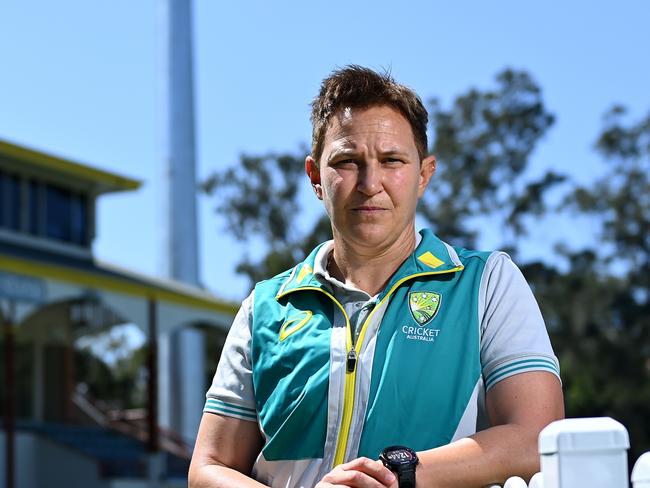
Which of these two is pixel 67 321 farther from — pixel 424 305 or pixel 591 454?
pixel 591 454

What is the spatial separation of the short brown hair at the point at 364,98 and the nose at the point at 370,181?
161 mm

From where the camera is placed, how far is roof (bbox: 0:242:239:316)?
17562mm

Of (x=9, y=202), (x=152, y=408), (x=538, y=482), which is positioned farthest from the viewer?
(x=9, y=202)

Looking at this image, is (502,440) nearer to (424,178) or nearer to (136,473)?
(424,178)

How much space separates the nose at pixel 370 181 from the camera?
111 inches

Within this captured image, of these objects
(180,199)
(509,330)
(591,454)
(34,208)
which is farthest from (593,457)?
(180,199)

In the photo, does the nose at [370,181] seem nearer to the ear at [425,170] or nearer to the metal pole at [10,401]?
the ear at [425,170]

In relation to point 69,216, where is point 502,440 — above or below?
below

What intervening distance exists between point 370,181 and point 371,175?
0.05ft

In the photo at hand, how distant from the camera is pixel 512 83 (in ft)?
138

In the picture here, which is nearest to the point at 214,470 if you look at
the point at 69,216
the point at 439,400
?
the point at 439,400

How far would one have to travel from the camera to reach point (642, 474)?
1.98 m

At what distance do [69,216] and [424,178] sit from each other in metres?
20.6

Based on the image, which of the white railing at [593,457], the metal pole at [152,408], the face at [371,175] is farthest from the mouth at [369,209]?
the metal pole at [152,408]
